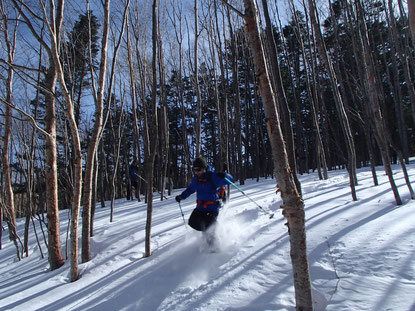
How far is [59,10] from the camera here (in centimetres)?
460

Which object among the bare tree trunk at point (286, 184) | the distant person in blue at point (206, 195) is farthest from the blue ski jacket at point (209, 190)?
the bare tree trunk at point (286, 184)

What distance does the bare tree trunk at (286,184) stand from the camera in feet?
5.96

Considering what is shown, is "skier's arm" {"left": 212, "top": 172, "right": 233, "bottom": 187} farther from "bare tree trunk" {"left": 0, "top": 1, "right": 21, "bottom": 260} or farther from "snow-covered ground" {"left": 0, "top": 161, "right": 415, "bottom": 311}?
"bare tree trunk" {"left": 0, "top": 1, "right": 21, "bottom": 260}

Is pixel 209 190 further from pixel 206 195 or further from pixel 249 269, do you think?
pixel 249 269

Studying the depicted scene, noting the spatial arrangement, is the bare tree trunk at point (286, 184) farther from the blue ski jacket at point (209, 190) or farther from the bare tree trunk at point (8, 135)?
the bare tree trunk at point (8, 135)

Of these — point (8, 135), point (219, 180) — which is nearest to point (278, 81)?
point (219, 180)

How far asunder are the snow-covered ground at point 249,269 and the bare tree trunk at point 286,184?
21.6 inches

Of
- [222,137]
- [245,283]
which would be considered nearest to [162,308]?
[245,283]

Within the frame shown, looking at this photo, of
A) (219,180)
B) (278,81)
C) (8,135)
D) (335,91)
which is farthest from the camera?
(8,135)

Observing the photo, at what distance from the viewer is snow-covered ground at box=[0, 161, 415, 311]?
236cm

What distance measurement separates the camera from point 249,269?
304 centimetres

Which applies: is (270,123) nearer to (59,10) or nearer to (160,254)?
(160,254)

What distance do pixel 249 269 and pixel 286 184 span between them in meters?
1.70

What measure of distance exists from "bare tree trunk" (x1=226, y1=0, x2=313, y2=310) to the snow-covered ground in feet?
1.80
